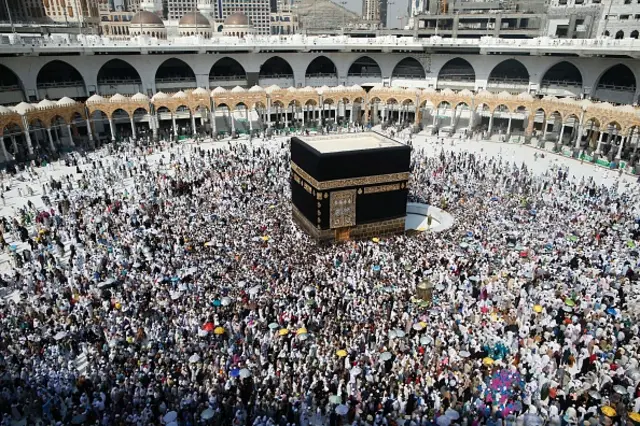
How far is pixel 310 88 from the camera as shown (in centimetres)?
3703

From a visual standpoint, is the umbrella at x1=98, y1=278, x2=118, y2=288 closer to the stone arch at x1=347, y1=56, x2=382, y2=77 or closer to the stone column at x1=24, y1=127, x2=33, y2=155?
the stone column at x1=24, y1=127, x2=33, y2=155

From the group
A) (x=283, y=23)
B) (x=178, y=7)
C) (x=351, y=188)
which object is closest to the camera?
(x=351, y=188)

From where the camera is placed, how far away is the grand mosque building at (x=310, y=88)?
31078mm

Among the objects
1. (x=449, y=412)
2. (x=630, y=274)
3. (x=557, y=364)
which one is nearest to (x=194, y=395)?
(x=449, y=412)

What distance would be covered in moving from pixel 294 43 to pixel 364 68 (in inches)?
304

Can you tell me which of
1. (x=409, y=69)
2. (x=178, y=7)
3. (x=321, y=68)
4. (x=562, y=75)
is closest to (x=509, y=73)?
(x=562, y=75)

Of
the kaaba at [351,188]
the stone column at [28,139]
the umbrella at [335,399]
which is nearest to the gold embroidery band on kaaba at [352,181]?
the kaaba at [351,188]

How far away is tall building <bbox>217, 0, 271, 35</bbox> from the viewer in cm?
12425

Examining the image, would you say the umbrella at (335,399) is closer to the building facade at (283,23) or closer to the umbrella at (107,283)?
the umbrella at (107,283)

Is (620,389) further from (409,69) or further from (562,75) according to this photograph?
(409,69)

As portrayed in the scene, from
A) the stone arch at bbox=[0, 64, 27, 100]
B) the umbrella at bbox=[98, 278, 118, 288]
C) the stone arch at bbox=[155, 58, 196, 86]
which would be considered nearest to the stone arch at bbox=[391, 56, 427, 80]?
the stone arch at bbox=[155, 58, 196, 86]

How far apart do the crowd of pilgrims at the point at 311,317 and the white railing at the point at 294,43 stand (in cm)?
1721

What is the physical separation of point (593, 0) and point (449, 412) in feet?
168

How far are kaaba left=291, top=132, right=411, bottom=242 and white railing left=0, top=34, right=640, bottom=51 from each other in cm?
2272
